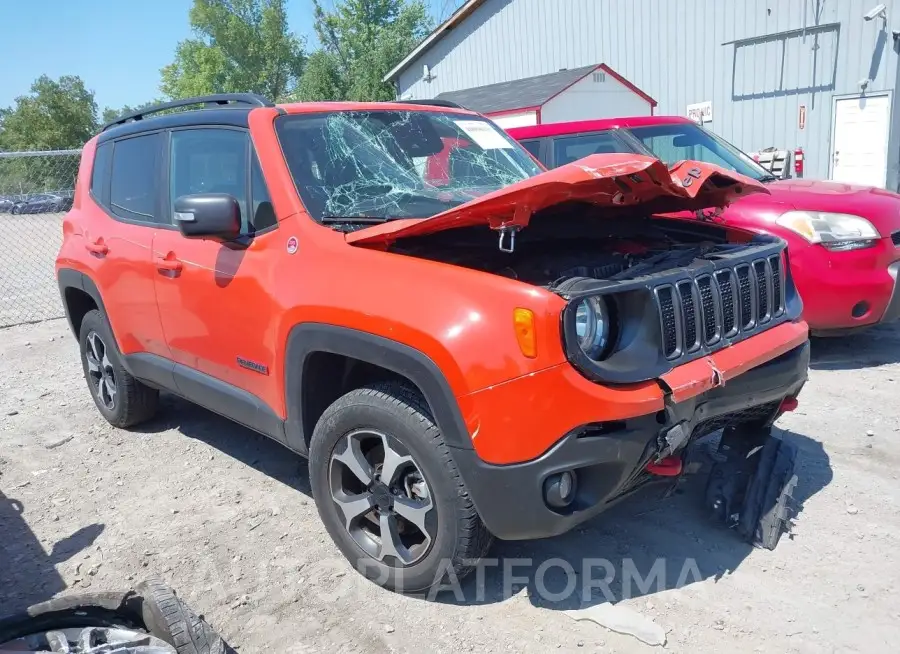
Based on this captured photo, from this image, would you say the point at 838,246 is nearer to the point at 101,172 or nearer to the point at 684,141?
the point at 684,141

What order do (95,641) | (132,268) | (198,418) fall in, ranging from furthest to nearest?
(198,418) < (132,268) < (95,641)

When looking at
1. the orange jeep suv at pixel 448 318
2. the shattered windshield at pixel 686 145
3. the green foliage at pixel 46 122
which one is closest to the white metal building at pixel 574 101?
the shattered windshield at pixel 686 145

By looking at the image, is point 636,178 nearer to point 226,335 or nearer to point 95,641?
point 226,335

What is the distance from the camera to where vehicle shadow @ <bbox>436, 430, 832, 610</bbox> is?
302 cm

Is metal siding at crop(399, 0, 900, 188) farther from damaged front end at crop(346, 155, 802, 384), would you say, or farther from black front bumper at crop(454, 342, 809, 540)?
black front bumper at crop(454, 342, 809, 540)

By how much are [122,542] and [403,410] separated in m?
1.81

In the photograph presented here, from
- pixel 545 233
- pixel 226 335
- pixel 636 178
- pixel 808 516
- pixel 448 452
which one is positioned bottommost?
pixel 808 516

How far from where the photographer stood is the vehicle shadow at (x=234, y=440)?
4.29 meters

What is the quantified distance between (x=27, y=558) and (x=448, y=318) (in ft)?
8.16

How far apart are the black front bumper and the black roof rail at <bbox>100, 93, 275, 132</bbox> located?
2.15m

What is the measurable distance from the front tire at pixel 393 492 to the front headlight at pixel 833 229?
3.63 meters

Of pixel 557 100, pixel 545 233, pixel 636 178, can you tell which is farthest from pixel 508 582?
pixel 557 100

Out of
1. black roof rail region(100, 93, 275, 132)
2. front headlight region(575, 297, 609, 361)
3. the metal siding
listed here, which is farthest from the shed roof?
front headlight region(575, 297, 609, 361)

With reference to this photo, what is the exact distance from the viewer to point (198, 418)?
526 centimetres
